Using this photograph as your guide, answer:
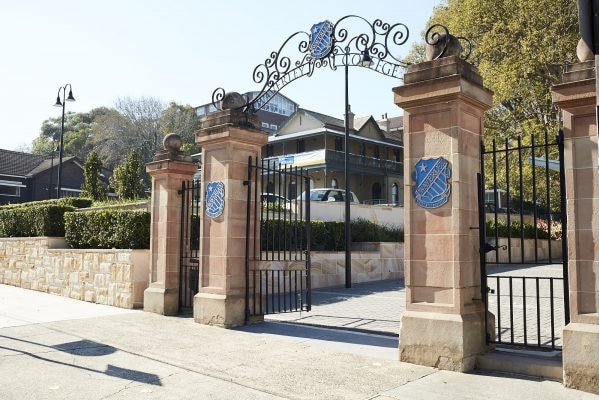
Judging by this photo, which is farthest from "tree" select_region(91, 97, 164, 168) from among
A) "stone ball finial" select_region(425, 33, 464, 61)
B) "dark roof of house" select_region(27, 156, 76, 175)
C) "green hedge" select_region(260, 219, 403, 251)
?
"stone ball finial" select_region(425, 33, 464, 61)

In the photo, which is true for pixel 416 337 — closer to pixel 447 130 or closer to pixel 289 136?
pixel 447 130

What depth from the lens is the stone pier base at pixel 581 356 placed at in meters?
5.04

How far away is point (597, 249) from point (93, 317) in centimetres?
858

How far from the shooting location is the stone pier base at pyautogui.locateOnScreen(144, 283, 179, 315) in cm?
1024

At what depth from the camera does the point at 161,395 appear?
4.98 metres

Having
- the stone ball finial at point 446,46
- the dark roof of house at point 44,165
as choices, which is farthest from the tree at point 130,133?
the stone ball finial at point 446,46

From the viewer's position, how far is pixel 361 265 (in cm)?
1631

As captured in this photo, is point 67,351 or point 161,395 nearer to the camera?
point 161,395

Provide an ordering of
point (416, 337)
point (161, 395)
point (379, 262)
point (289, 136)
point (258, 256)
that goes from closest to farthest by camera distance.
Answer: point (161, 395), point (416, 337), point (258, 256), point (379, 262), point (289, 136)

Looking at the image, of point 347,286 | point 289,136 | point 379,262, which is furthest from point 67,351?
point 289,136

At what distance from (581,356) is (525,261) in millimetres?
11824

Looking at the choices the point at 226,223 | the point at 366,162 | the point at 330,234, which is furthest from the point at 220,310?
the point at 366,162

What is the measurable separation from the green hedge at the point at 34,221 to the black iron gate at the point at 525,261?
469 inches

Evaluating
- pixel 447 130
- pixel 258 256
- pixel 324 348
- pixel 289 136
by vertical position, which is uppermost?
pixel 289 136
